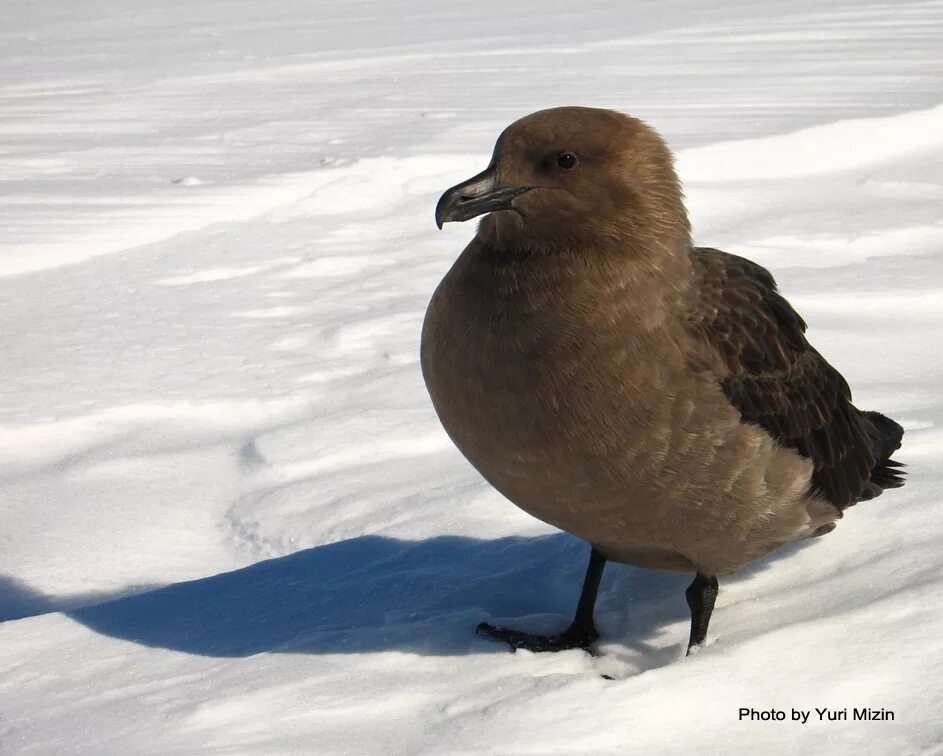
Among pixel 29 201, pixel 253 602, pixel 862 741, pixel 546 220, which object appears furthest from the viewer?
pixel 29 201

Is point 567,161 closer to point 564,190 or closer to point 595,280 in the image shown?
point 564,190

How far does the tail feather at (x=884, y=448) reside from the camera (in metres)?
3.35

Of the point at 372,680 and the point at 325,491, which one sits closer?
the point at 372,680

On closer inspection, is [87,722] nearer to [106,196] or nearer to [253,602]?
[253,602]

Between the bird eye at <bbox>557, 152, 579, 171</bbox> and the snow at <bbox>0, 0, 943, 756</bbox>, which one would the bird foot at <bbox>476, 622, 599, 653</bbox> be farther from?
the bird eye at <bbox>557, 152, 579, 171</bbox>

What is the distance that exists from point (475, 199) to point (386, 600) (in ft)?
3.73

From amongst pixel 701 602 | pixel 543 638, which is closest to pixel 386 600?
pixel 543 638

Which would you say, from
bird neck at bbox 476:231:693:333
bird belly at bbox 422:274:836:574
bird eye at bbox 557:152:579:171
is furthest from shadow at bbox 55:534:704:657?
bird eye at bbox 557:152:579:171

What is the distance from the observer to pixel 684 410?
2729mm

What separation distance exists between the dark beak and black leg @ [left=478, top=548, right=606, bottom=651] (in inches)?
36.1

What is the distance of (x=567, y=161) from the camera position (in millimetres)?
2908

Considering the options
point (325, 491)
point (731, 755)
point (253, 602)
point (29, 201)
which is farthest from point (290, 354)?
point (731, 755)

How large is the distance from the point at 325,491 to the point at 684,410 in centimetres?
164

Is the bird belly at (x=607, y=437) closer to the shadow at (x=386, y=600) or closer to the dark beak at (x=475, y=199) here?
the dark beak at (x=475, y=199)
